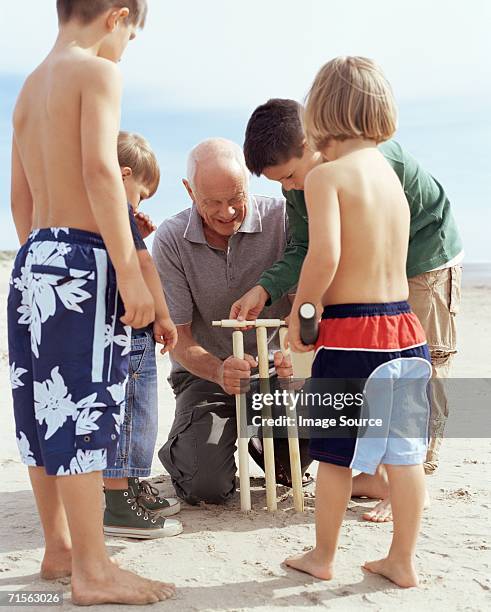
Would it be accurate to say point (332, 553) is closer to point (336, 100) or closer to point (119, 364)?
point (119, 364)

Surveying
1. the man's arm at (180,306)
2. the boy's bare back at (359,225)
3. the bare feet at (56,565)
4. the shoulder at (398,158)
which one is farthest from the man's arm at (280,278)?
the bare feet at (56,565)

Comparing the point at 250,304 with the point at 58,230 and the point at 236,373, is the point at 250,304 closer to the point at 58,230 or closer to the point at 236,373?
the point at 236,373

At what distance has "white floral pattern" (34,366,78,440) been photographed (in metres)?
2.70

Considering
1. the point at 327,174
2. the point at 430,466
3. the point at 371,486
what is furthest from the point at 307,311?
the point at 430,466

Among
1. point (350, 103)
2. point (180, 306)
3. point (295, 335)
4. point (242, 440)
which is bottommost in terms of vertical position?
point (242, 440)

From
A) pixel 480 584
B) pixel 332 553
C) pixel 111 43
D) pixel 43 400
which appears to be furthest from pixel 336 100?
pixel 480 584

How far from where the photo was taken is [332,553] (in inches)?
119

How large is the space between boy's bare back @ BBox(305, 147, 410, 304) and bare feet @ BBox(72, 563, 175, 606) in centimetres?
120

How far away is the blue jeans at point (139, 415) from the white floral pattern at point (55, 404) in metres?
0.85

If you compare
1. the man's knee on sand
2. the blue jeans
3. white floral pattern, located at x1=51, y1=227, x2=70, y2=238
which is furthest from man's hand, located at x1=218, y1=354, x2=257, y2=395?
white floral pattern, located at x1=51, y1=227, x2=70, y2=238

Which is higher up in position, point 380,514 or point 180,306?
point 180,306

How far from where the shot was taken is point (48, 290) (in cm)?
270

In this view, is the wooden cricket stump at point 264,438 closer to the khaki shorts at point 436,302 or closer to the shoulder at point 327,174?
the khaki shorts at point 436,302

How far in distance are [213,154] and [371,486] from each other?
5.99ft
